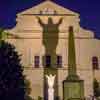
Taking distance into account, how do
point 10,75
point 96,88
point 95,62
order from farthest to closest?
1. point 95,62
2. point 96,88
3. point 10,75

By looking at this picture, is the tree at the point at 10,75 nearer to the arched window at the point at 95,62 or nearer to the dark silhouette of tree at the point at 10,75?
the dark silhouette of tree at the point at 10,75

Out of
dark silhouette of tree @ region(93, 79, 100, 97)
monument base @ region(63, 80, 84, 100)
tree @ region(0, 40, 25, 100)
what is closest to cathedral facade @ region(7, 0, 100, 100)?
dark silhouette of tree @ region(93, 79, 100, 97)

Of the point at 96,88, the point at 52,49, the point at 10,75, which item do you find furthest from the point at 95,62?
the point at 10,75

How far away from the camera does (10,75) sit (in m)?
43.3

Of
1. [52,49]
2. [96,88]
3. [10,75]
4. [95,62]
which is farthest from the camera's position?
[95,62]

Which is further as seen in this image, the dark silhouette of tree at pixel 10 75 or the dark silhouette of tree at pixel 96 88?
the dark silhouette of tree at pixel 96 88

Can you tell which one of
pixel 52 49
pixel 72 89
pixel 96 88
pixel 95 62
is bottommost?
pixel 72 89

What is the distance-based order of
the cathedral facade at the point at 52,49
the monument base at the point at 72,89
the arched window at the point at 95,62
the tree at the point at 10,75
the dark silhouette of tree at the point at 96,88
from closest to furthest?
1. the monument base at the point at 72,89
2. the tree at the point at 10,75
3. the dark silhouette of tree at the point at 96,88
4. the cathedral facade at the point at 52,49
5. the arched window at the point at 95,62

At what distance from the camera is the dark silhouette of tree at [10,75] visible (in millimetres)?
42397

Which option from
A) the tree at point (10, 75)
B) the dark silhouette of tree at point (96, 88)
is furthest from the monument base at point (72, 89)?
the dark silhouette of tree at point (96, 88)

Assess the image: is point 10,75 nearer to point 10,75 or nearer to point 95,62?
point 10,75

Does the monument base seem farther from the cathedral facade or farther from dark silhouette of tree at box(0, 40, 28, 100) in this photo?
the cathedral facade

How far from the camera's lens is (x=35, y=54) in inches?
1905

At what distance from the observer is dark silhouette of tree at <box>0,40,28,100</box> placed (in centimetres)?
4240
